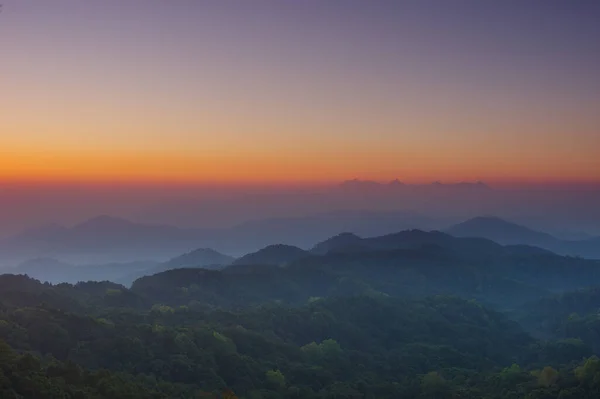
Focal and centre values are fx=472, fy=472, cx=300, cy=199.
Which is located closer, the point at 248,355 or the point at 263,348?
the point at 248,355

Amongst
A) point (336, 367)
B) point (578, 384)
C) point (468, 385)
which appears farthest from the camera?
point (336, 367)

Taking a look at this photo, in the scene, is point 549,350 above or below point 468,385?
below

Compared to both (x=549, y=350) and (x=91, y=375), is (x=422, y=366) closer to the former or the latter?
(x=549, y=350)

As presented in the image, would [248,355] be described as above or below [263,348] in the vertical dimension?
above

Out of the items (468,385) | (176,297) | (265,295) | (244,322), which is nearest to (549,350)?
(468,385)

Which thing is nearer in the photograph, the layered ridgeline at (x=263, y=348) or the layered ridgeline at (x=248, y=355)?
the layered ridgeline at (x=248, y=355)

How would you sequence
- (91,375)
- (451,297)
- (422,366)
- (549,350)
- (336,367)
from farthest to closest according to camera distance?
(451,297), (549,350), (422,366), (336,367), (91,375)

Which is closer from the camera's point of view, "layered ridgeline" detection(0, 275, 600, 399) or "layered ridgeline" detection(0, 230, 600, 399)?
Answer: "layered ridgeline" detection(0, 275, 600, 399)

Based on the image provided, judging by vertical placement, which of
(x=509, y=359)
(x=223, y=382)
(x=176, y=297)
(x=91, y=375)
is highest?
(x=91, y=375)
